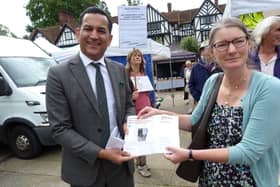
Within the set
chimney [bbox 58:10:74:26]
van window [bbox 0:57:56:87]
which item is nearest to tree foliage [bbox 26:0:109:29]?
chimney [bbox 58:10:74:26]

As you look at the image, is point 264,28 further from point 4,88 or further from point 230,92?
point 4,88

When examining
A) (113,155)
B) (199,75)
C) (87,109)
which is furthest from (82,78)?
(199,75)

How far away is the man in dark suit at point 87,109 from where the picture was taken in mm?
1943

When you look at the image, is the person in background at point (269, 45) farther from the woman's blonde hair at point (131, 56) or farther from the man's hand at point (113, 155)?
the man's hand at point (113, 155)

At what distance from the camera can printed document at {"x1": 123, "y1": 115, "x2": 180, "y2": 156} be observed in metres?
1.75

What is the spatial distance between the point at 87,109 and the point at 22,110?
14.0 ft

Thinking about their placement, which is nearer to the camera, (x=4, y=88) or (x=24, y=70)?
(x=4, y=88)

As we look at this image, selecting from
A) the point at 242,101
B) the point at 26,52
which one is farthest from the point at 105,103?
the point at 26,52

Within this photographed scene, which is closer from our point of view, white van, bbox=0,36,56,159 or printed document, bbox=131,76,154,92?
printed document, bbox=131,76,154,92

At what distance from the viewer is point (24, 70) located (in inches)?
246

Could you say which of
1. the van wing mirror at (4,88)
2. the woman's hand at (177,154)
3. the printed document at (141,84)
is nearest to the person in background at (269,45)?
the printed document at (141,84)

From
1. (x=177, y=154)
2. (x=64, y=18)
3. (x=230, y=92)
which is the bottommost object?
(x=177, y=154)

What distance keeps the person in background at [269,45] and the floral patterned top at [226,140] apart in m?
1.95

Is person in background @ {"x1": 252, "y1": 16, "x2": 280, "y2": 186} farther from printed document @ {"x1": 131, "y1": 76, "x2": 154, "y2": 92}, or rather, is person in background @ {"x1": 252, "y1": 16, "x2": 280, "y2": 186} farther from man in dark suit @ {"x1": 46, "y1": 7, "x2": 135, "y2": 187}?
man in dark suit @ {"x1": 46, "y1": 7, "x2": 135, "y2": 187}
